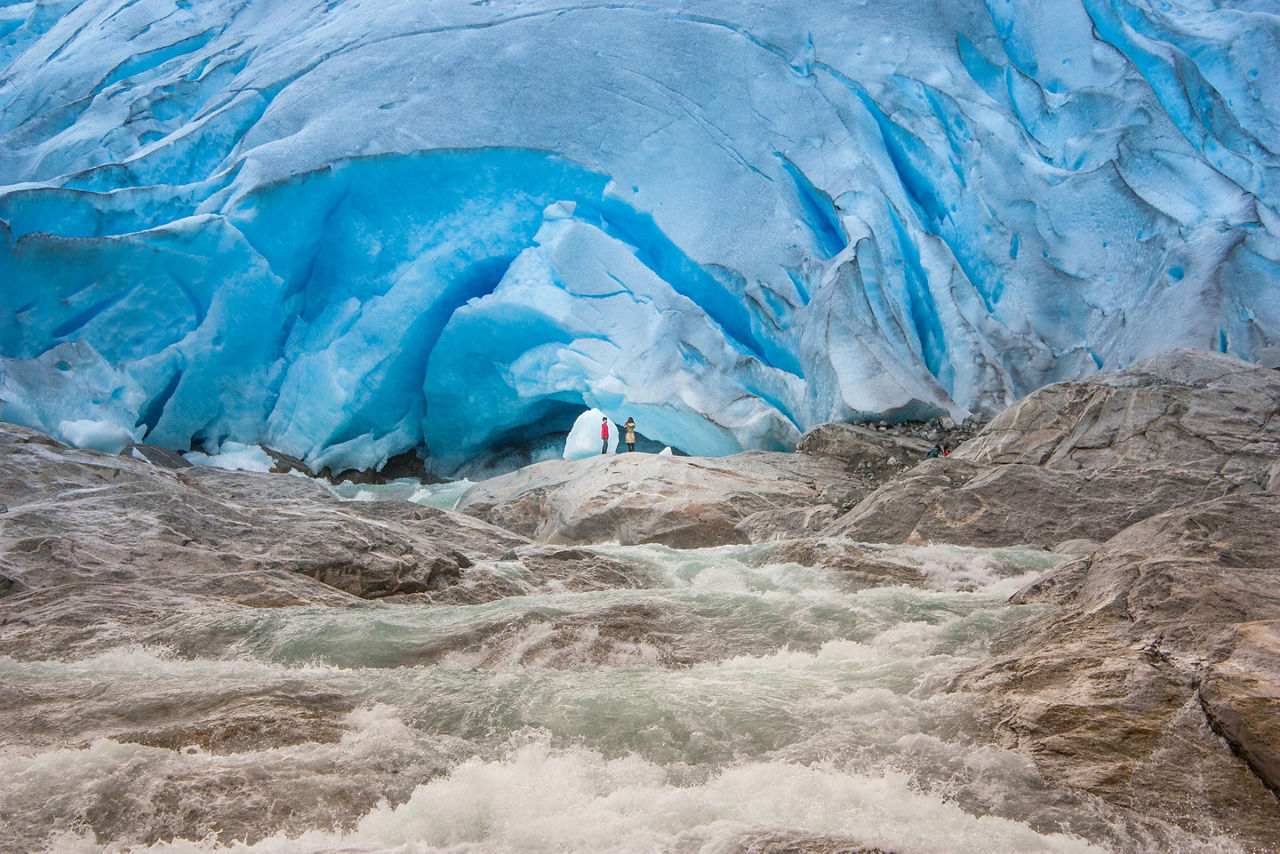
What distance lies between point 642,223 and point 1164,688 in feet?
28.0

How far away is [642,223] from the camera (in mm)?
9625

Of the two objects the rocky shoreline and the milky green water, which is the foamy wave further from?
the rocky shoreline

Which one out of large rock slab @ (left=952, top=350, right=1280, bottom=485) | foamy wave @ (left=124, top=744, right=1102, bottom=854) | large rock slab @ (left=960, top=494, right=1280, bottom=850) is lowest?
large rock slab @ (left=952, top=350, right=1280, bottom=485)

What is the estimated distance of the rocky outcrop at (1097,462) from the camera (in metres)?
4.24

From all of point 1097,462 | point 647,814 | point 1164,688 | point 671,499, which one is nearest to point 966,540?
point 1097,462

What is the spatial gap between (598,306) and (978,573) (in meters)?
6.29

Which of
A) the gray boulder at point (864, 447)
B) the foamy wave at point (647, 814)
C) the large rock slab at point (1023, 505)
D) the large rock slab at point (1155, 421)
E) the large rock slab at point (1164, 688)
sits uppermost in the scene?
the foamy wave at point (647, 814)

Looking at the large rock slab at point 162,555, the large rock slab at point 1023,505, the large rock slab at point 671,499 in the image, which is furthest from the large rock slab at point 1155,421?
the large rock slab at point 162,555

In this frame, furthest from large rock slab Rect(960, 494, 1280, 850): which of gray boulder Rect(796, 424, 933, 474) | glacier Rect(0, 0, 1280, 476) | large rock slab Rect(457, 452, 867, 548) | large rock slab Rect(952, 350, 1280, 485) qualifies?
glacier Rect(0, 0, 1280, 476)

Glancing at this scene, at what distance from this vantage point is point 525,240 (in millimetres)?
9914

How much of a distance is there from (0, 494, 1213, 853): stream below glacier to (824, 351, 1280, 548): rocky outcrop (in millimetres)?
1770

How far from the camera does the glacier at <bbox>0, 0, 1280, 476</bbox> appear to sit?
806 centimetres

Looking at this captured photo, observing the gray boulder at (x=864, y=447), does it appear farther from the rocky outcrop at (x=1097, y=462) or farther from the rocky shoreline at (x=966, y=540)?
the rocky outcrop at (x=1097, y=462)

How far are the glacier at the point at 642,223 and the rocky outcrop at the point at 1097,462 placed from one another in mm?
1666
